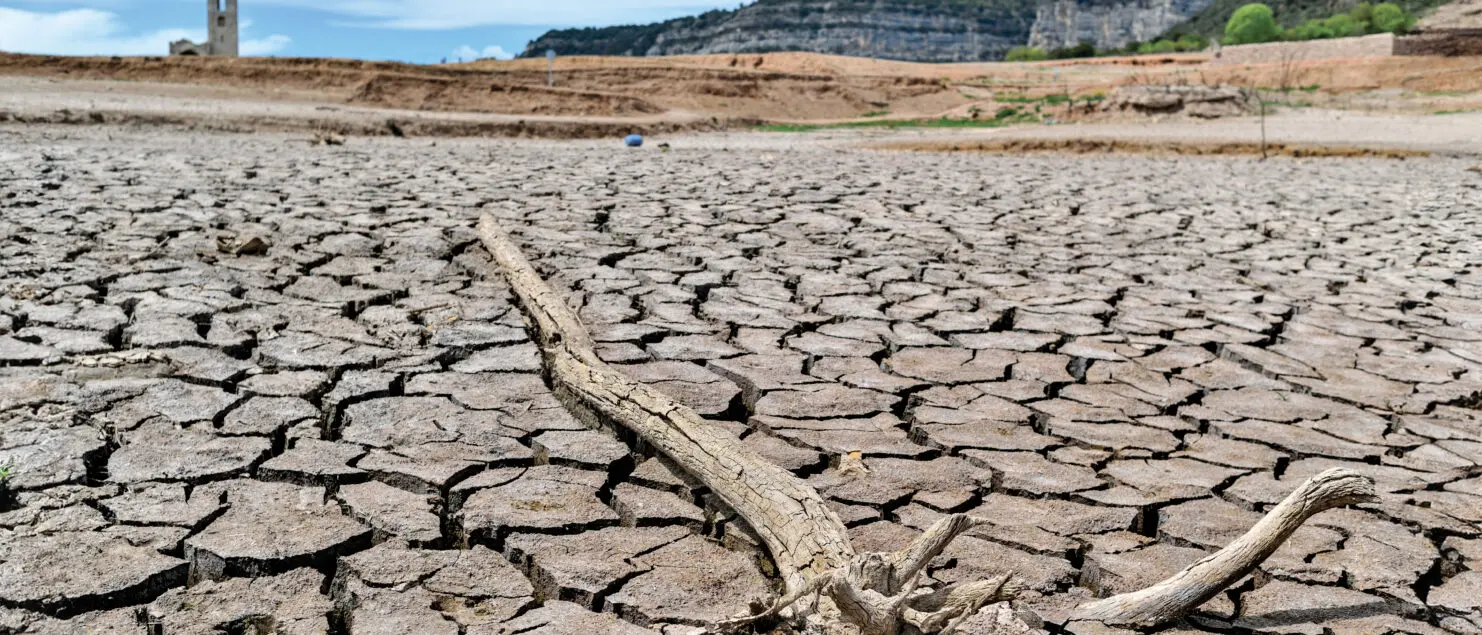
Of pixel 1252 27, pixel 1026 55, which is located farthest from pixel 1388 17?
pixel 1026 55

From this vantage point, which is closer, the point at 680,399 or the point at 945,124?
the point at 680,399

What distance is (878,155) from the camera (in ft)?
36.4

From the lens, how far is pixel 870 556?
5.40 ft

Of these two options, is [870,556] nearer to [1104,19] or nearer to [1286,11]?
[1286,11]

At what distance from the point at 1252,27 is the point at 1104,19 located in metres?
44.5

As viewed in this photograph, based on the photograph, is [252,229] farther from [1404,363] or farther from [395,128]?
[395,128]

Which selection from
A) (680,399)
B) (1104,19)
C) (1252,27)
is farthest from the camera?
(1104,19)

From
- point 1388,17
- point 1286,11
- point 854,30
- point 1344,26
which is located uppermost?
point 854,30

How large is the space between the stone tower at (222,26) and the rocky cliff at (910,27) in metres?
66.3

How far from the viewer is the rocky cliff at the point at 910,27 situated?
9512 cm

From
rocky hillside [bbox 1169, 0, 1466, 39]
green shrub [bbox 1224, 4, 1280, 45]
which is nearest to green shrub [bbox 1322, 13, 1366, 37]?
green shrub [bbox 1224, 4, 1280, 45]

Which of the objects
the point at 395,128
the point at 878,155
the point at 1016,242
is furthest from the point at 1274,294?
the point at 395,128

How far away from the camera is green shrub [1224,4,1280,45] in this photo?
54569mm

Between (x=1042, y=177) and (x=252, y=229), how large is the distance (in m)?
5.84
